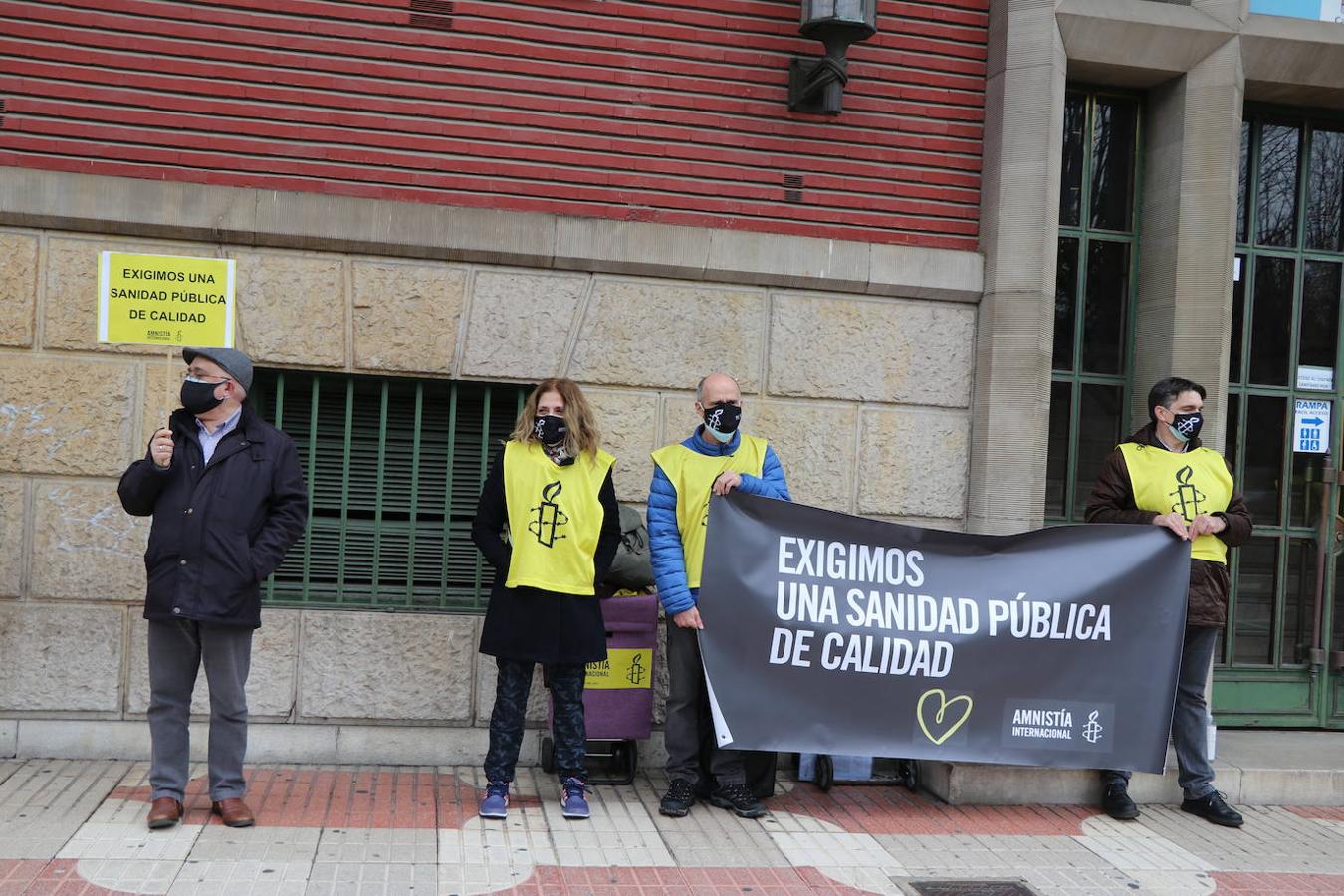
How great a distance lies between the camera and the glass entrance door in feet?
24.6

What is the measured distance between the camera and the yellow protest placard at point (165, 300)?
18.6 ft

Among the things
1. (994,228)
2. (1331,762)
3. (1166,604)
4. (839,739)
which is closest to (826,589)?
(839,739)

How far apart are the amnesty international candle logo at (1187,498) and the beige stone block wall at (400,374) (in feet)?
4.00

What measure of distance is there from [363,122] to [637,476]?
90.3 inches

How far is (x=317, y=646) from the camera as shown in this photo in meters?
6.37

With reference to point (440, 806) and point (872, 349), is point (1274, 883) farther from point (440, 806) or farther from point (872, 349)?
point (440, 806)

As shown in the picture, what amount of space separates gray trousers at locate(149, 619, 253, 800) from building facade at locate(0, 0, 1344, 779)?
1041 mm

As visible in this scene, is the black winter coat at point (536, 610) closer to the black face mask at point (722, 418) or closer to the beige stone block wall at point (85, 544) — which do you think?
the black face mask at point (722, 418)

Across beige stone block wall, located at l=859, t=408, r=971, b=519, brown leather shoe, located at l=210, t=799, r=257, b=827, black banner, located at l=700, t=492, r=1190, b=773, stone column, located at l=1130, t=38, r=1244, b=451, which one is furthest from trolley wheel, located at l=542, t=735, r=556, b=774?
stone column, located at l=1130, t=38, r=1244, b=451

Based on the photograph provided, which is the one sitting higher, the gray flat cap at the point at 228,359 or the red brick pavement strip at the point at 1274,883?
the gray flat cap at the point at 228,359

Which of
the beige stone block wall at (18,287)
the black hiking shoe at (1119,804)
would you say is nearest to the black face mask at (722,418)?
the black hiking shoe at (1119,804)

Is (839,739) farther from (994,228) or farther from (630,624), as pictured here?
(994,228)

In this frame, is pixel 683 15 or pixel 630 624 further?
pixel 683 15

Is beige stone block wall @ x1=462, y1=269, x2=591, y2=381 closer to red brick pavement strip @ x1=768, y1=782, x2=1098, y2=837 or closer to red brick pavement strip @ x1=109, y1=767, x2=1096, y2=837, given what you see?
red brick pavement strip @ x1=109, y1=767, x2=1096, y2=837
